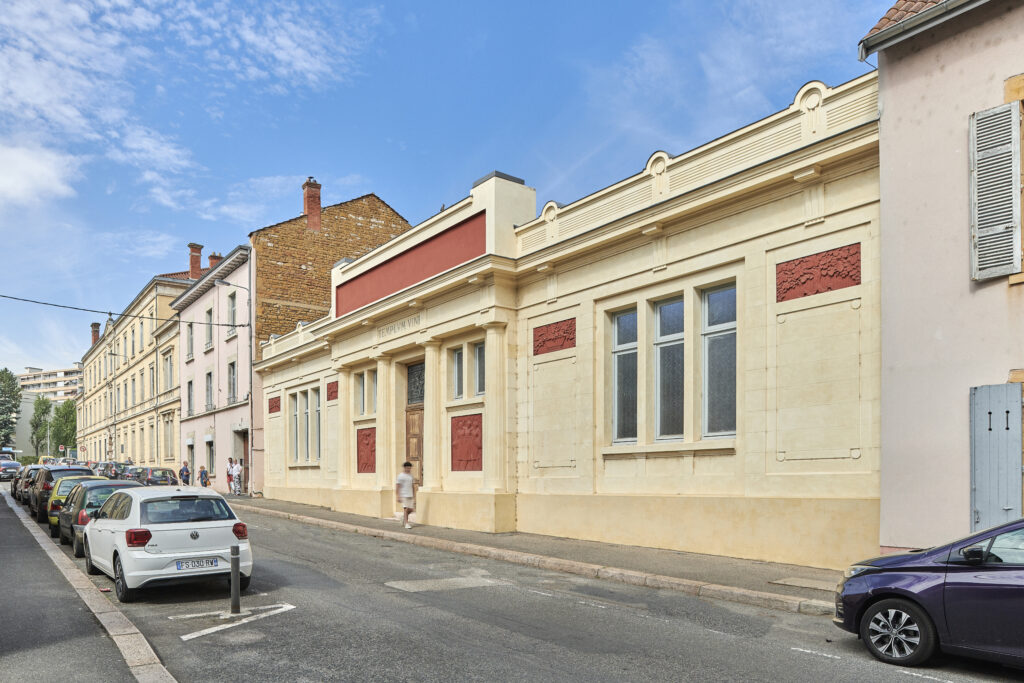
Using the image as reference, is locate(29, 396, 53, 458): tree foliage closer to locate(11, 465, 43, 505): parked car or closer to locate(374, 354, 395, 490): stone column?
locate(11, 465, 43, 505): parked car

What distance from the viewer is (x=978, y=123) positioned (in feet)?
32.7

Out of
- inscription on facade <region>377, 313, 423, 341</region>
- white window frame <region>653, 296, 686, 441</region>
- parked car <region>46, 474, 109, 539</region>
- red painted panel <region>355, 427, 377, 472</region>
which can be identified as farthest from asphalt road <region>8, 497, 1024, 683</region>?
red painted panel <region>355, 427, 377, 472</region>

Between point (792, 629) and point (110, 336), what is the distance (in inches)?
2649

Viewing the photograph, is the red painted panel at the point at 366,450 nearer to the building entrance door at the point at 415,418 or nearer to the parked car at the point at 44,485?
the building entrance door at the point at 415,418

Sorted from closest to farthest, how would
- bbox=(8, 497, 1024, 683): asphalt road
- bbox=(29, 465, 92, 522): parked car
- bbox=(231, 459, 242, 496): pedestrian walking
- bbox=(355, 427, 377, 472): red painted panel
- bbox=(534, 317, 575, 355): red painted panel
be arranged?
1. bbox=(8, 497, 1024, 683): asphalt road
2. bbox=(534, 317, 575, 355): red painted panel
3. bbox=(29, 465, 92, 522): parked car
4. bbox=(355, 427, 377, 472): red painted panel
5. bbox=(231, 459, 242, 496): pedestrian walking

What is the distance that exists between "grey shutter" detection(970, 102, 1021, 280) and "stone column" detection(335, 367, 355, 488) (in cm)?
1880

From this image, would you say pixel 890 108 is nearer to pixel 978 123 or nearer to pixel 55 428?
pixel 978 123

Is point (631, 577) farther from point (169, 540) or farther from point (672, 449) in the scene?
point (169, 540)

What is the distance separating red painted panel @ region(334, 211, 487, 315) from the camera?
19.0m

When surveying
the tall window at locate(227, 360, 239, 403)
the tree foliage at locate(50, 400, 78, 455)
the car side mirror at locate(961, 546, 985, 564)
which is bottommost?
the tree foliage at locate(50, 400, 78, 455)

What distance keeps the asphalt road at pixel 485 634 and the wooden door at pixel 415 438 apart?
30.1 ft

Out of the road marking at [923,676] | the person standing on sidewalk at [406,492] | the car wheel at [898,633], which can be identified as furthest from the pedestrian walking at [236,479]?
the road marking at [923,676]

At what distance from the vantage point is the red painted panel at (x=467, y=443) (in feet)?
61.3

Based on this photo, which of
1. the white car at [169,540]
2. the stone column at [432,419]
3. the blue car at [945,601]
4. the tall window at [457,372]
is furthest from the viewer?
the stone column at [432,419]
